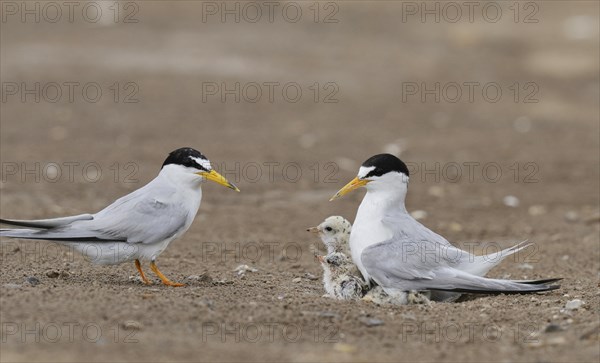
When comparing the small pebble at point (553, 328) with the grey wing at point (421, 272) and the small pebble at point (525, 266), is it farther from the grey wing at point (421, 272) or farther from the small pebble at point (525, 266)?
the small pebble at point (525, 266)

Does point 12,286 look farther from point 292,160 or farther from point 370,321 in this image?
point 292,160

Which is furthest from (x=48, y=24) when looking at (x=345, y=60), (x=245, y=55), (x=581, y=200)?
(x=581, y=200)

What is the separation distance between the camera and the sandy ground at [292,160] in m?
5.71

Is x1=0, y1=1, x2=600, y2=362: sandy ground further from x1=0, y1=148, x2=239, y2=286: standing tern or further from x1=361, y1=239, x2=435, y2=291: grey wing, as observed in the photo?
x1=361, y1=239, x2=435, y2=291: grey wing

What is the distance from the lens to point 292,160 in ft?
45.5

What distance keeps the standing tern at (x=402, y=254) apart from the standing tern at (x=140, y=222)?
1.20 meters

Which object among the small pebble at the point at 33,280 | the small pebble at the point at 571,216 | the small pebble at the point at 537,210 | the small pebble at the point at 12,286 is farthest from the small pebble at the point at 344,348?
Answer: the small pebble at the point at 537,210

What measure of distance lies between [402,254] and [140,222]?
6.35 feet

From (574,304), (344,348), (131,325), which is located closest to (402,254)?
(574,304)

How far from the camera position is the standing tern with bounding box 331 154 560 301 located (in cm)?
680

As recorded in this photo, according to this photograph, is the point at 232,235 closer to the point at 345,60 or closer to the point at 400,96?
the point at 400,96

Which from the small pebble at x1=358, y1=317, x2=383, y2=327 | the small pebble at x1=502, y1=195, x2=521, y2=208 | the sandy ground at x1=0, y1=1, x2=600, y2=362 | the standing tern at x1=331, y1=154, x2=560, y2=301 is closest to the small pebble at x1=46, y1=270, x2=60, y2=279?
the sandy ground at x1=0, y1=1, x2=600, y2=362

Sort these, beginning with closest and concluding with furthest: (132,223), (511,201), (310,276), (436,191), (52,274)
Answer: (132,223) → (52,274) → (310,276) → (511,201) → (436,191)

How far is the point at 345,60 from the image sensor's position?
19.6 m
